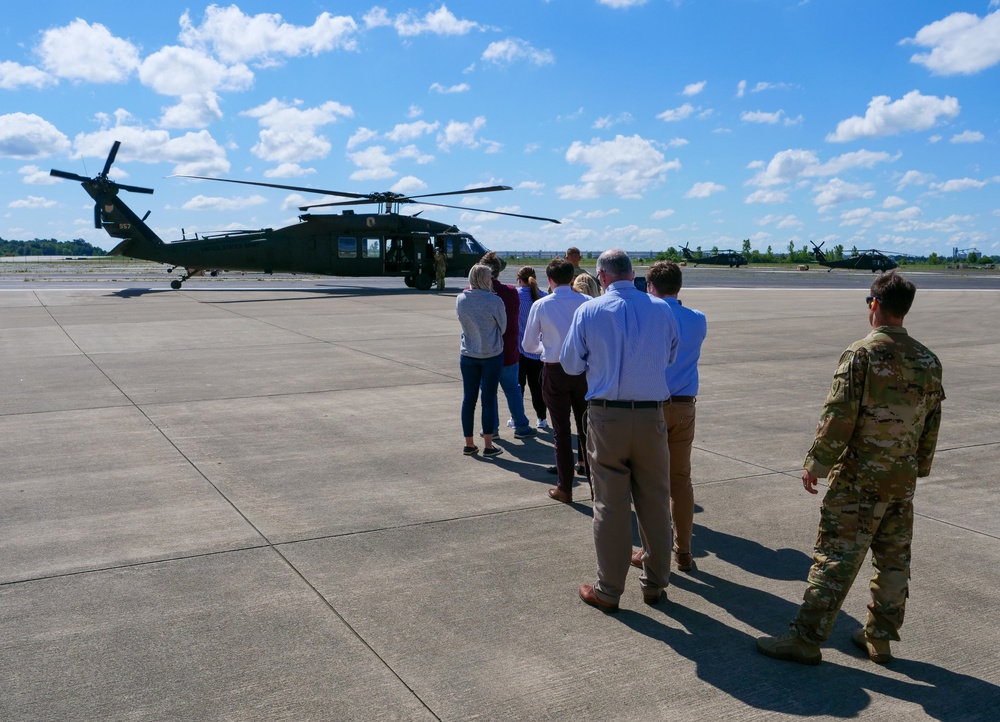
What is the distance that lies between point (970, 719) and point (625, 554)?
5.48 ft

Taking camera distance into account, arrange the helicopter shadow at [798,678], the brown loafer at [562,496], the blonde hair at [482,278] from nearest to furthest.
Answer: the helicopter shadow at [798,678], the brown loafer at [562,496], the blonde hair at [482,278]

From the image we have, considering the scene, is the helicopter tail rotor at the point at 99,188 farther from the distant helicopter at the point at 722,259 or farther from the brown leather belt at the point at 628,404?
the distant helicopter at the point at 722,259

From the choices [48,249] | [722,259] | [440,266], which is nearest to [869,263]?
[722,259]

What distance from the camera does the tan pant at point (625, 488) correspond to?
4527 millimetres

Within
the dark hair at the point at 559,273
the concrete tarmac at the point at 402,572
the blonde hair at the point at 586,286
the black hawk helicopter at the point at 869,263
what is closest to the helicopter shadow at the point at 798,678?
the concrete tarmac at the point at 402,572

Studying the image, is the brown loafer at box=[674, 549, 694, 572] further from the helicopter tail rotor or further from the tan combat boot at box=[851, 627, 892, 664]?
the helicopter tail rotor

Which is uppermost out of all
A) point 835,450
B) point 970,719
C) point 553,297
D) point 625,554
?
point 553,297

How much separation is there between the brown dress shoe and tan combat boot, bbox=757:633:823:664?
792 mm

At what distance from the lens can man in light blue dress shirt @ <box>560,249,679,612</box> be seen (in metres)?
4.53

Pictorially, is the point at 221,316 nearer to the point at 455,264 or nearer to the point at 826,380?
the point at 455,264

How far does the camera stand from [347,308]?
2400cm

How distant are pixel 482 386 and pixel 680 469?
301cm

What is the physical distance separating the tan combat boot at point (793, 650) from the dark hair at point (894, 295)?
60.5 inches

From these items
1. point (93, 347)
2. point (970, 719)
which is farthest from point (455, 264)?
point (970, 719)
